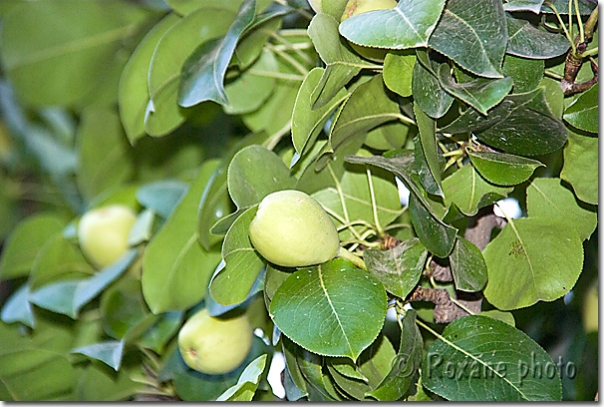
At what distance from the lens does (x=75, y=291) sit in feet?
3.36

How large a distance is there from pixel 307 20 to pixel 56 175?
0.87 metres

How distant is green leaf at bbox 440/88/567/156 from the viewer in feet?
1.96

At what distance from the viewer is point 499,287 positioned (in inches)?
26.5

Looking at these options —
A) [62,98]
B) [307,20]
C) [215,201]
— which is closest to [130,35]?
[62,98]

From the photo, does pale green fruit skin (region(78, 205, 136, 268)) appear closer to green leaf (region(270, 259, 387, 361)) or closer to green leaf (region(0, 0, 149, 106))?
green leaf (region(0, 0, 149, 106))

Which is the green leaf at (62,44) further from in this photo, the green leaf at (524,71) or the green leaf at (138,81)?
the green leaf at (524,71)

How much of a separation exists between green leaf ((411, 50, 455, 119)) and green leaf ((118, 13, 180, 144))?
42 cm

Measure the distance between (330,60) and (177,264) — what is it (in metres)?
0.37

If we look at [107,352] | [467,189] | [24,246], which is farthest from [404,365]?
[24,246]

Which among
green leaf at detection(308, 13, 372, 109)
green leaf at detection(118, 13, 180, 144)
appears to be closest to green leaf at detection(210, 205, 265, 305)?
green leaf at detection(308, 13, 372, 109)

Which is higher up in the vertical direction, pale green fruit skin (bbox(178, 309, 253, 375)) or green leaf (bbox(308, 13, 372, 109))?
green leaf (bbox(308, 13, 372, 109))

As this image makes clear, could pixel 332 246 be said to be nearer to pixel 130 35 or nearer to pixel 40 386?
pixel 40 386

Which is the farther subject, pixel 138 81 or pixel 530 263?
pixel 138 81

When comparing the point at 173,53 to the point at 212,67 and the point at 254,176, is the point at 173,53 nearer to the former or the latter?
the point at 212,67
